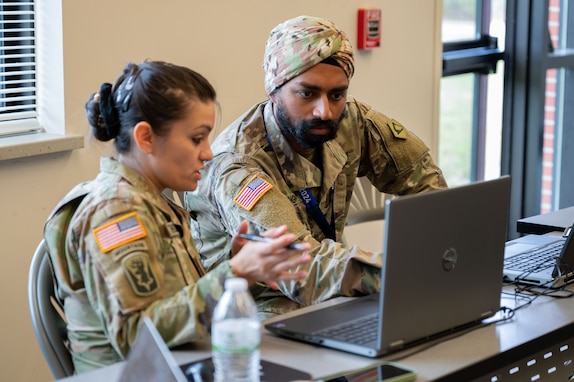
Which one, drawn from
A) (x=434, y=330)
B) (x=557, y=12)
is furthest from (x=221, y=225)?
(x=557, y=12)

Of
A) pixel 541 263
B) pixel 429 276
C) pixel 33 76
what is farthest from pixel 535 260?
pixel 33 76

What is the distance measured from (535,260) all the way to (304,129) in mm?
655

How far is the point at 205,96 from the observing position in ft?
5.97

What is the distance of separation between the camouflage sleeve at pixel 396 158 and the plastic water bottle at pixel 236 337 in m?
1.31

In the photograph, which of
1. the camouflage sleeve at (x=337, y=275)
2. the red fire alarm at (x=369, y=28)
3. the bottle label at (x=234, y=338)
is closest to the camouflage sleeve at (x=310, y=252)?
the camouflage sleeve at (x=337, y=275)

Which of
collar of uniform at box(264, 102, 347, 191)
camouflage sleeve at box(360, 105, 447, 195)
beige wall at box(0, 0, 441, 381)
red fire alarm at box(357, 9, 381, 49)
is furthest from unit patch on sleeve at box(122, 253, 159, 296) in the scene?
red fire alarm at box(357, 9, 381, 49)

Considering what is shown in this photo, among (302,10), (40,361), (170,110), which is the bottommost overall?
(40,361)

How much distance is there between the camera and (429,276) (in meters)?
1.67

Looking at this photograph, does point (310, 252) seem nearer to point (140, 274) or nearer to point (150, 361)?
point (140, 274)

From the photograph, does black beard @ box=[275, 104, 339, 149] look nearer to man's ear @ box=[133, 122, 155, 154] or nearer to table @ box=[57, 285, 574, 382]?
table @ box=[57, 285, 574, 382]

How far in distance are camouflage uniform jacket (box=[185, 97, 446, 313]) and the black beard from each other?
0.08 feet

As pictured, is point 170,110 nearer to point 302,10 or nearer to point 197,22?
point 197,22

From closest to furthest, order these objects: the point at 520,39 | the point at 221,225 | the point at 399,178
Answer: the point at 221,225, the point at 399,178, the point at 520,39

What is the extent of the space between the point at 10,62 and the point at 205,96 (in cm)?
125
